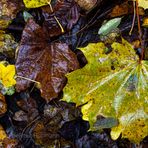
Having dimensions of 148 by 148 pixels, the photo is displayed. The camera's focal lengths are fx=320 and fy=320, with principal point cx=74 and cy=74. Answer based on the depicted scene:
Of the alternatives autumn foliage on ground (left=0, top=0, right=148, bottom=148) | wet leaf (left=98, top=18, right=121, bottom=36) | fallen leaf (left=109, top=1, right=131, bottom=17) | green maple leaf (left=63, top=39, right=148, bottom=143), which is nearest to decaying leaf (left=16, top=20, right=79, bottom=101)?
autumn foliage on ground (left=0, top=0, right=148, bottom=148)

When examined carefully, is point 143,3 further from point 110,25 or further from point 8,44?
A: point 8,44

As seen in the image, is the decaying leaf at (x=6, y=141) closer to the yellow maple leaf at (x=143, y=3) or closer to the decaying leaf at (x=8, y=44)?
the decaying leaf at (x=8, y=44)

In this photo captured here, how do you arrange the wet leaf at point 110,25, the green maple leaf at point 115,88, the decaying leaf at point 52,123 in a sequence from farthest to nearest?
the decaying leaf at point 52,123 < the wet leaf at point 110,25 < the green maple leaf at point 115,88

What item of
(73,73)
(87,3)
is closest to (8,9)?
(87,3)

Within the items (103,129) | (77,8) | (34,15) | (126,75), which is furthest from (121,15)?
(103,129)

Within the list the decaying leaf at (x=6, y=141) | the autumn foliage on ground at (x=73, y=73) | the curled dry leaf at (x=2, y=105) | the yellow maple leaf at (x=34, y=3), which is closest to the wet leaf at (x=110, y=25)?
the autumn foliage on ground at (x=73, y=73)

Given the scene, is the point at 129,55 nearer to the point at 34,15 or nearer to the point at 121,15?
the point at 121,15
